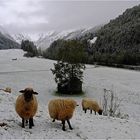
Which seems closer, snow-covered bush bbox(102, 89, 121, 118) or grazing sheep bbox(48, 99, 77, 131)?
grazing sheep bbox(48, 99, 77, 131)

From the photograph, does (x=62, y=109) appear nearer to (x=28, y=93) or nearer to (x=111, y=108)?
(x=28, y=93)

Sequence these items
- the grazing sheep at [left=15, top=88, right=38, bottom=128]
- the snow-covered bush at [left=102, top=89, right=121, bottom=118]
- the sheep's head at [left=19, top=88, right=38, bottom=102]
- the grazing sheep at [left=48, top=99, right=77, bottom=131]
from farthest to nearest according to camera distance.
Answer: the snow-covered bush at [left=102, top=89, right=121, bottom=118], the grazing sheep at [left=48, top=99, right=77, bottom=131], the grazing sheep at [left=15, top=88, right=38, bottom=128], the sheep's head at [left=19, top=88, right=38, bottom=102]

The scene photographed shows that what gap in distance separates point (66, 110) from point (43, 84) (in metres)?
51.7

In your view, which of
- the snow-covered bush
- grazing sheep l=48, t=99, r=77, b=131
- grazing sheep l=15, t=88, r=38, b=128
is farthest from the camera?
the snow-covered bush

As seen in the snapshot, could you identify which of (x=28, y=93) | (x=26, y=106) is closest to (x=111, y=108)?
→ (x=26, y=106)

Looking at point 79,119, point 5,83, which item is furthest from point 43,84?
point 79,119

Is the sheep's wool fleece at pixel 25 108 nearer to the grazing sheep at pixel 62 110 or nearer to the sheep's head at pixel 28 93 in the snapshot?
the sheep's head at pixel 28 93

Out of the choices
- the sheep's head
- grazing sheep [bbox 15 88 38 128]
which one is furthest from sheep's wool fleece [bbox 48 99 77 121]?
the sheep's head

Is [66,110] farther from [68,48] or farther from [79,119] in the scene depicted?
[68,48]

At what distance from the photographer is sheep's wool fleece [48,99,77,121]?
1359 centimetres

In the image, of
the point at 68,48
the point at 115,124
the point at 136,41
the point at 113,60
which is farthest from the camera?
the point at 136,41

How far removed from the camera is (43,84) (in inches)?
2562

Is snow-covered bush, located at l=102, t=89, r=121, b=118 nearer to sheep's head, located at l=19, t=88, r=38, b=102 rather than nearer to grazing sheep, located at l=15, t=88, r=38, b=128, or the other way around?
grazing sheep, located at l=15, t=88, r=38, b=128

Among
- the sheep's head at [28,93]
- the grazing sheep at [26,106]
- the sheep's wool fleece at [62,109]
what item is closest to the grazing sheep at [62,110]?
the sheep's wool fleece at [62,109]
